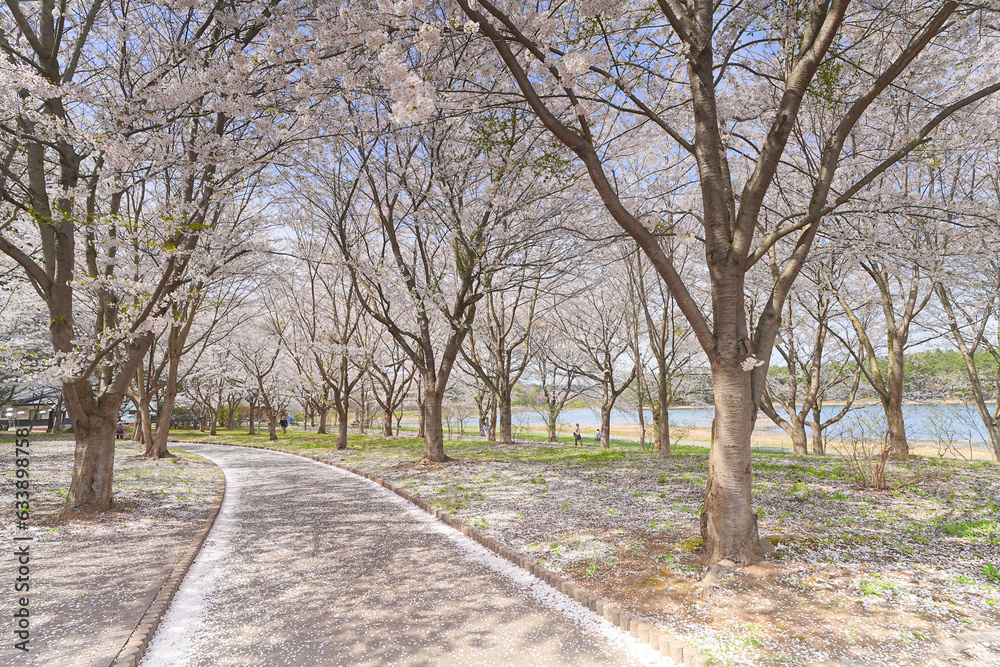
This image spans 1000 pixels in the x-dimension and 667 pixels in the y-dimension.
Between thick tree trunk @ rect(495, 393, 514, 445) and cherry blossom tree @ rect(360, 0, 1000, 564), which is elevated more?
cherry blossom tree @ rect(360, 0, 1000, 564)

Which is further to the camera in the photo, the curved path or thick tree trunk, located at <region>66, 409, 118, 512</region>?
thick tree trunk, located at <region>66, 409, 118, 512</region>

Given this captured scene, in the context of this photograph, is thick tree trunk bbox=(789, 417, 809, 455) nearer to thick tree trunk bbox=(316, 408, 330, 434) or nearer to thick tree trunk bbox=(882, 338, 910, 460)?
thick tree trunk bbox=(882, 338, 910, 460)

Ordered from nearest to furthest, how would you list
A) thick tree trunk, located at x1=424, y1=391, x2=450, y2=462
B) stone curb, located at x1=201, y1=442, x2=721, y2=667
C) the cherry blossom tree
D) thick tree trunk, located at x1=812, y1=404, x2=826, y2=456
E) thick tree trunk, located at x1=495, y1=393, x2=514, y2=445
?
stone curb, located at x1=201, y1=442, x2=721, y2=667 → the cherry blossom tree → thick tree trunk, located at x1=424, y1=391, x2=450, y2=462 → thick tree trunk, located at x1=812, y1=404, x2=826, y2=456 → thick tree trunk, located at x1=495, y1=393, x2=514, y2=445

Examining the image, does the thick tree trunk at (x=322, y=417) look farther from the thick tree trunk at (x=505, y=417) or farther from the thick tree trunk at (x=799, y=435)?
the thick tree trunk at (x=799, y=435)

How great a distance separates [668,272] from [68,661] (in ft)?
19.1

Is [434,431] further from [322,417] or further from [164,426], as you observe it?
[322,417]

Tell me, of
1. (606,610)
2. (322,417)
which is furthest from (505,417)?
(606,610)

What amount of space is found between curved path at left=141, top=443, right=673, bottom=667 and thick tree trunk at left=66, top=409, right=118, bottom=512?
2088mm

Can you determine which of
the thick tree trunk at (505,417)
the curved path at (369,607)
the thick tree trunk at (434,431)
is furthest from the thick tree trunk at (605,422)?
the curved path at (369,607)

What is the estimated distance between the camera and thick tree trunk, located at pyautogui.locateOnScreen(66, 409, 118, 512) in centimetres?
736

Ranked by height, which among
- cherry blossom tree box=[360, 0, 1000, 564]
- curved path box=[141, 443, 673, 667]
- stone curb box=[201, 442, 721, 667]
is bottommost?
curved path box=[141, 443, 673, 667]

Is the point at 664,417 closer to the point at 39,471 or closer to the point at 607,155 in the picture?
the point at 607,155

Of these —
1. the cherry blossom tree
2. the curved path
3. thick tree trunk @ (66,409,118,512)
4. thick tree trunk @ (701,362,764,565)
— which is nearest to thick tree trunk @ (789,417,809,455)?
the cherry blossom tree

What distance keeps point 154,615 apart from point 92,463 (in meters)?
4.83
